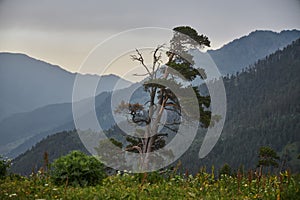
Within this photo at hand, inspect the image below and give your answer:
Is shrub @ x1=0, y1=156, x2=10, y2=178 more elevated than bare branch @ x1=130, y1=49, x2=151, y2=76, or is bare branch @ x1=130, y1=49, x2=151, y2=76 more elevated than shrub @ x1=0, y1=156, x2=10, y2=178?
bare branch @ x1=130, y1=49, x2=151, y2=76

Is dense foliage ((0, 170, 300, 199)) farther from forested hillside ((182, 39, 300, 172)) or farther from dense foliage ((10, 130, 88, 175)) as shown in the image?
dense foliage ((10, 130, 88, 175))

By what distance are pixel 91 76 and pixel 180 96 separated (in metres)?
8.73

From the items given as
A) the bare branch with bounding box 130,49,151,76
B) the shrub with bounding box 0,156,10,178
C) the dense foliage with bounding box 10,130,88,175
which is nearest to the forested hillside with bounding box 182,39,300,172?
the dense foliage with bounding box 10,130,88,175

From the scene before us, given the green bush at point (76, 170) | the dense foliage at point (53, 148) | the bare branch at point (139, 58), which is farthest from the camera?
the dense foliage at point (53, 148)

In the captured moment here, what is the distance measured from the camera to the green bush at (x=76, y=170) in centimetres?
827

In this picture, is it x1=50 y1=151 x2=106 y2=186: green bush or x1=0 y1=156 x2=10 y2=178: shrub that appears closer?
x1=50 y1=151 x2=106 y2=186: green bush

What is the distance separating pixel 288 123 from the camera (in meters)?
158

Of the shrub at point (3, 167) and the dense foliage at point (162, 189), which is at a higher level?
the shrub at point (3, 167)

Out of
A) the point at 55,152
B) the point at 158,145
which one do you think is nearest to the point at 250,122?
the point at 55,152

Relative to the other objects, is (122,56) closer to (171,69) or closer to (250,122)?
(171,69)

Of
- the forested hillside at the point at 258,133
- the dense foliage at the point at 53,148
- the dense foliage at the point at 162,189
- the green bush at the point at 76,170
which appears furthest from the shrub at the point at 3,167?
the dense foliage at the point at 53,148

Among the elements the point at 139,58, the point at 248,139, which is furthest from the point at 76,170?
the point at 248,139

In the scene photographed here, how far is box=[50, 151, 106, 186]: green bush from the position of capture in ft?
27.1

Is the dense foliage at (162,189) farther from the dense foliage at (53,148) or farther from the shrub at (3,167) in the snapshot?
the dense foliage at (53,148)
